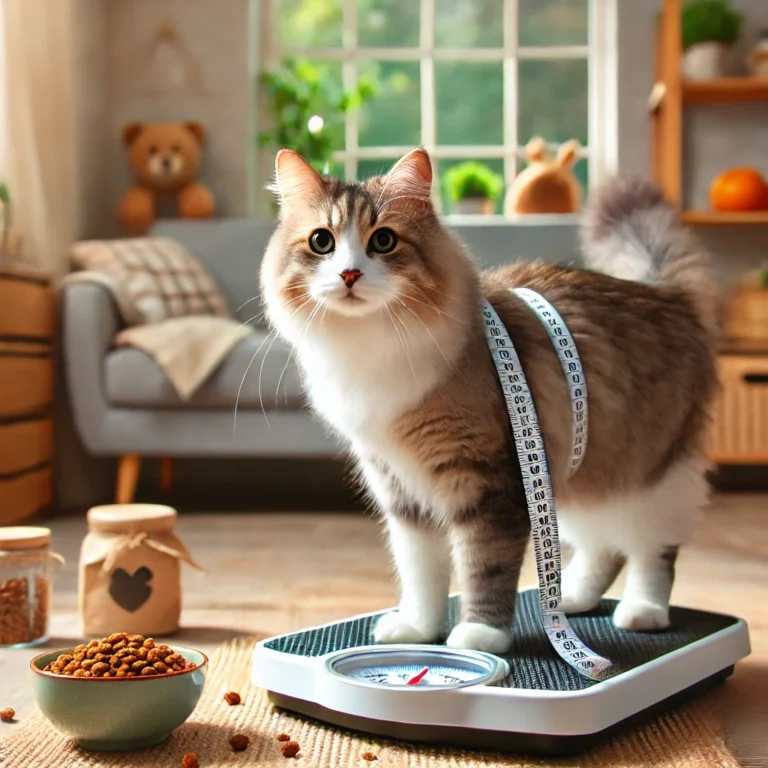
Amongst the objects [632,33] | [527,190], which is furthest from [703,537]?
[632,33]

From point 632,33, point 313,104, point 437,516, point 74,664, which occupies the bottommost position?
point 74,664

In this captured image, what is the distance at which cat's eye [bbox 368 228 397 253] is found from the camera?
1406mm

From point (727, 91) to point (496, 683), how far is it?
3.62 m

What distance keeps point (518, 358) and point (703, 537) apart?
1.78 meters

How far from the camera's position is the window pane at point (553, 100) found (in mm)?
4656

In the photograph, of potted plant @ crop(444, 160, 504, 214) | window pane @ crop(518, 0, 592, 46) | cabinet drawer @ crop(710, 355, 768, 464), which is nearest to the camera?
cabinet drawer @ crop(710, 355, 768, 464)

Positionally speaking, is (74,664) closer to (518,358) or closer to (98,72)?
(518,358)

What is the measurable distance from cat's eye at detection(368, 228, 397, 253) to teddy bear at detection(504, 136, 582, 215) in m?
2.87

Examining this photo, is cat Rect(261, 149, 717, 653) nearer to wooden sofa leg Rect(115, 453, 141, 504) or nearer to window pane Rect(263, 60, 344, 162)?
wooden sofa leg Rect(115, 453, 141, 504)

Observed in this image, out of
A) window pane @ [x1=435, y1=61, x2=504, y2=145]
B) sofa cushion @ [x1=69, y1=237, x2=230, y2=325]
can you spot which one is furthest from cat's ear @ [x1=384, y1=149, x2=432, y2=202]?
window pane @ [x1=435, y1=61, x2=504, y2=145]

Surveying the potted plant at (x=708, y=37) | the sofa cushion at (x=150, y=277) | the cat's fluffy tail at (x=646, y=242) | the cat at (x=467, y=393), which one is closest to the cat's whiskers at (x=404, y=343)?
the cat at (x=467, y=393)

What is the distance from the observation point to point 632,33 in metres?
4.46

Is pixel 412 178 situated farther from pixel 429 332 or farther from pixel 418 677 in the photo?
pixel 418 677

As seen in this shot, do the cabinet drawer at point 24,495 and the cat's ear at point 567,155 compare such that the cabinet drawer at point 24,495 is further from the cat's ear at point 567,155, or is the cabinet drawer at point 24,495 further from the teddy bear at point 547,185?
the cat's ear at point 567,155
